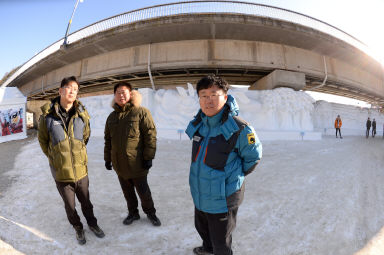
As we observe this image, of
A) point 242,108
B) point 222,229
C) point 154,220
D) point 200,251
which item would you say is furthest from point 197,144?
point 242,108

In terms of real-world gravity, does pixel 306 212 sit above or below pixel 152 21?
below

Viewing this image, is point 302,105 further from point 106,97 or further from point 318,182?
point 106,97

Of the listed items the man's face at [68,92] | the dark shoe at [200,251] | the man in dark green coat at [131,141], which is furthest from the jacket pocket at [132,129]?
the dark shoe at [200,251]

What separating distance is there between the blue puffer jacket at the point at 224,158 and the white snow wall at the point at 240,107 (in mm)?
5341

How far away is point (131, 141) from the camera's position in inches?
71.1

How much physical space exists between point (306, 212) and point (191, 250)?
160 centimetres

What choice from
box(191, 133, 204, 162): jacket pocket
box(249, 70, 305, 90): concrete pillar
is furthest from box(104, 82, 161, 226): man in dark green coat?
box(249, 70, 305, 90): concrete pillar

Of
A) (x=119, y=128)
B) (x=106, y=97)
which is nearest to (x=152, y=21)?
(x=106, y=97)

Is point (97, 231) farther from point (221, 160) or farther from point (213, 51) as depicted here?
point (213, 51)

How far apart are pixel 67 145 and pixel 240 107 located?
7055mm

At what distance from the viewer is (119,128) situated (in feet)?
5.99

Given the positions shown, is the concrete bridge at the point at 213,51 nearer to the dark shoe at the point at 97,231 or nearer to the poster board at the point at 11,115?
the poster board at the point at 11,115

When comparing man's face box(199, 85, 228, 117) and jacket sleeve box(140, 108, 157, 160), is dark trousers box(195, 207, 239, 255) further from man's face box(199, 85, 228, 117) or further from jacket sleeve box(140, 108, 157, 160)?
jacket sleeve box(140, 108, 157, 160)

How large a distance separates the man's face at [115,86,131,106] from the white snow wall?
4730mm
